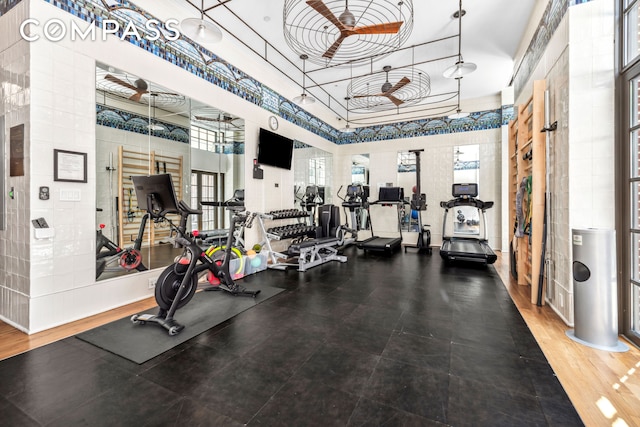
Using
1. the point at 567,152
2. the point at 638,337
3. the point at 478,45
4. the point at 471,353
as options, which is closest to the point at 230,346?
the point at 471,353

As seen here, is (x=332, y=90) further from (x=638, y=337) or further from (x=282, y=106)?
(x=638, y=337)

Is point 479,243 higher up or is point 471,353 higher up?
point 479,243


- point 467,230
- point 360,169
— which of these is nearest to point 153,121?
point 360,169

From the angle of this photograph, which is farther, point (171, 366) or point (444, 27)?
point (444, 27)

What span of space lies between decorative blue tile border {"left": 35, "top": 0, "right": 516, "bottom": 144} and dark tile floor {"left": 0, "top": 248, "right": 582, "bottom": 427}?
11.7 feet

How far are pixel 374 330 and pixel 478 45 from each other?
215 inches

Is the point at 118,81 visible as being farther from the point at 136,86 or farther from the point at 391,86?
the point at 391,86

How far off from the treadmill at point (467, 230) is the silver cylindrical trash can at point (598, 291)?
2.87 m

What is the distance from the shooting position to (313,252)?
5547mm

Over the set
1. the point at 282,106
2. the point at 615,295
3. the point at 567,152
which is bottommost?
the point at 615,295

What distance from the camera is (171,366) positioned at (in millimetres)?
2168

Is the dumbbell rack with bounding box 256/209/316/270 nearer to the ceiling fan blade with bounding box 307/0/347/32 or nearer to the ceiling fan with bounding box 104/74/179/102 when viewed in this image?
the ceiling fan with bounding box 104/74/179/102

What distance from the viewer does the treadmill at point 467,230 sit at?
548cm

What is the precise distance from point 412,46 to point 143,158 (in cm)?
472
